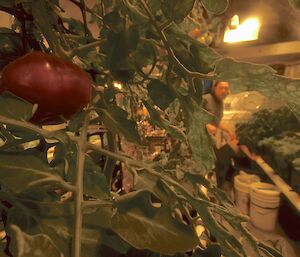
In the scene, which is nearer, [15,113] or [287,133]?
[15,113]

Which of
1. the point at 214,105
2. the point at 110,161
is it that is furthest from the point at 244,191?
the point at 110,161

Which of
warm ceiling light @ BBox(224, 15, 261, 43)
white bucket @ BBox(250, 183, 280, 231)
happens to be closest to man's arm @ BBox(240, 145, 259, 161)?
white bucket @ BBox(250, 183, 280, 231)

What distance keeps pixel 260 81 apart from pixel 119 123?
0.42 ft

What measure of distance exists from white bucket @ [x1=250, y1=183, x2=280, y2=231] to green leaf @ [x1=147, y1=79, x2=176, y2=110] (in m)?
1.91

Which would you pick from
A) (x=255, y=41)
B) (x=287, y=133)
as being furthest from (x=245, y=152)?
(x=255, y=41)

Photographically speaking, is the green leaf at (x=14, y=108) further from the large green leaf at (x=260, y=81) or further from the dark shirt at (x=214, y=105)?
the dark shirt at (x=214, y=105)

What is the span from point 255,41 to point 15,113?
2274 mm

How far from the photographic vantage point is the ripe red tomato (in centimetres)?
24

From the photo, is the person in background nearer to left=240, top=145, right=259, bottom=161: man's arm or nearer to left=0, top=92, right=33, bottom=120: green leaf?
left=240, top=145, right=259, bottom=161: man's arm

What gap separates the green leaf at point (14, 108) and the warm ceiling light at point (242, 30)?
Result: 2221 millimetres

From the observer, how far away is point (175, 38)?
10.4 inches

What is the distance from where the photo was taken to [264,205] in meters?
2.03

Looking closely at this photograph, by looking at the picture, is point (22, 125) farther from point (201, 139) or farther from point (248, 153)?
point (248, 153)

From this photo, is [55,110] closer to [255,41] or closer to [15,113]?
[15,113]
